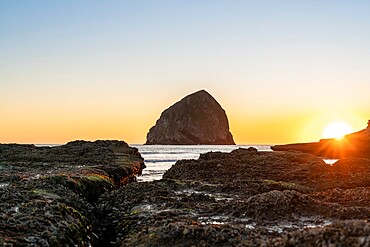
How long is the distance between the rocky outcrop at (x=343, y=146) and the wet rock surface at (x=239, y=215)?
147 feet

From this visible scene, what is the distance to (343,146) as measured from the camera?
8175 cm

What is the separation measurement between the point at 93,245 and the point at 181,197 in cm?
745

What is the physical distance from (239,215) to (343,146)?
70872 mm

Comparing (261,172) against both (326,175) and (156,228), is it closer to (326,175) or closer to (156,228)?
(326,175)

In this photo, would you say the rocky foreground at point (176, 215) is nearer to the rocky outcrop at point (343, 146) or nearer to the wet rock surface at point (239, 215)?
the wet rock surface at point (239, 215)

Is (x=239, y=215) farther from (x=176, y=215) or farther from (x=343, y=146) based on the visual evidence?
(x=343, y=146)

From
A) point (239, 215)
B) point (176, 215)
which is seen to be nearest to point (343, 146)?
point (239, 215)

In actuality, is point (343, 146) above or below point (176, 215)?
above

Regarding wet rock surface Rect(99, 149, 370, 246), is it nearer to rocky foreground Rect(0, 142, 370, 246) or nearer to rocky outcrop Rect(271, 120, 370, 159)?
rocky foreground Rect(0, 142, 370, 246)

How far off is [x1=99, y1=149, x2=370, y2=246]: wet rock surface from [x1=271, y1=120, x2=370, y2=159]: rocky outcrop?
4474 cm

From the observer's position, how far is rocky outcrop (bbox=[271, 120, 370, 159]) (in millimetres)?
74125

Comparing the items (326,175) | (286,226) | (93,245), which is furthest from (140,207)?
(326,175)

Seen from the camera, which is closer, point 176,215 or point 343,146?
point 176,215

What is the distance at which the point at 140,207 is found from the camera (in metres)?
19.7
